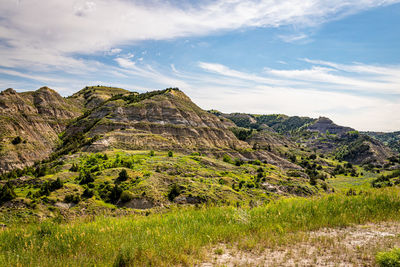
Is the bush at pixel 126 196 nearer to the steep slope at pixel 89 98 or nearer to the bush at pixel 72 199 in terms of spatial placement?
the bush at pixel 72 199

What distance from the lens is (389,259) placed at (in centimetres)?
441

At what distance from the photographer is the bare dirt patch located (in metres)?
4.93

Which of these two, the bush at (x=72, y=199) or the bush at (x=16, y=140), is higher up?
the bush at (x=16, y=140)

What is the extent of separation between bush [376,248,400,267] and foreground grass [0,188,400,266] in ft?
6.33

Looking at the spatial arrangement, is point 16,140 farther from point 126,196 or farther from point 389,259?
point 389,259

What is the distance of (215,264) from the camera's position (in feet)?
16.4

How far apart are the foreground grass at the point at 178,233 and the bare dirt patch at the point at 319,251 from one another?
1.00ft

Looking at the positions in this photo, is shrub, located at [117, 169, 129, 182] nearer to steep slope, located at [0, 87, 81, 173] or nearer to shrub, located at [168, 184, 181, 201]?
shrub, located at [168, 184, 181, 201]

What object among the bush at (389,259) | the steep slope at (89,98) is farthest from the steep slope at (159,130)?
the bush at (389,259)

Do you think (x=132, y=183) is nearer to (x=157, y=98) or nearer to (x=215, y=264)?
(x=215, y=264)

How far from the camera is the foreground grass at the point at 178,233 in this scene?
515 cm

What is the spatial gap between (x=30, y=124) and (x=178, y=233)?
10905cm

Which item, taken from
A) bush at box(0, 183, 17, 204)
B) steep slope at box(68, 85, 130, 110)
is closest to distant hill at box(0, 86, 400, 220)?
bush at box(0, 183, 17, 204)

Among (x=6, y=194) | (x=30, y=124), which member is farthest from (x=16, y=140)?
(x=6, y=194)
